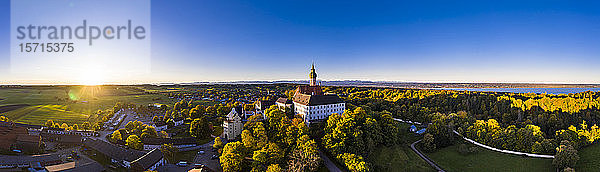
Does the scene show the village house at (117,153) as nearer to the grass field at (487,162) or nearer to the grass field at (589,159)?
the grass field at (487,162)

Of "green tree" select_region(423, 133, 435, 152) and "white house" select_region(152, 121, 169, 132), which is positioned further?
"white house" select_region(152, 121, 169, 132)

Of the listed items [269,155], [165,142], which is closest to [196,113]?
[165,142]

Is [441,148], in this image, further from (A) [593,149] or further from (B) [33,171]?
(B) [33,171]

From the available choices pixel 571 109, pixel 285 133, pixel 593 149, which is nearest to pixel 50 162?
pixel 285 133

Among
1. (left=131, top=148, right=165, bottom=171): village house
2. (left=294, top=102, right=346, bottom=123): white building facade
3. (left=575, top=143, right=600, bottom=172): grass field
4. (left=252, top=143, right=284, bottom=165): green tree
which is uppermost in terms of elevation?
(left=294, top=102, right=346, bottom=123): white building facade

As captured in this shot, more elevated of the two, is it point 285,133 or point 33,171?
point 285,133

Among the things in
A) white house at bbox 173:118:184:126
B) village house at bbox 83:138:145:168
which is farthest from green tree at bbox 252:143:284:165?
white house at bbox 173:118:184:126

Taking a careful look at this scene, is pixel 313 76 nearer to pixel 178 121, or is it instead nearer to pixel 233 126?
pixel 233 126

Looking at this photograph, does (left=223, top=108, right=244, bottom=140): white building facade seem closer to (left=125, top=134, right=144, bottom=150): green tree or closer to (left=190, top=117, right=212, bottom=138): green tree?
(left=190, top=117, right=212, bottom=138): green tree
